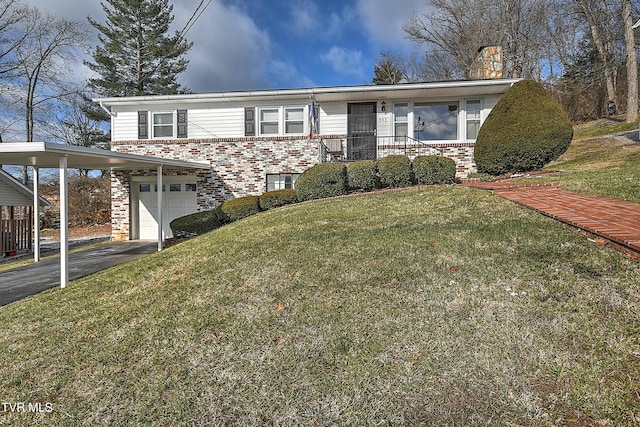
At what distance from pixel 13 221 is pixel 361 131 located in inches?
533

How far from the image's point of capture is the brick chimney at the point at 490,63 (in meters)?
12.9

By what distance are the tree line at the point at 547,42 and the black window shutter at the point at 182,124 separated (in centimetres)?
1674

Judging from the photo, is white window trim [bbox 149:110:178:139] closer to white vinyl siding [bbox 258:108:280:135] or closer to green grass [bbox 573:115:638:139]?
white vinyl siding [bbox 258:108:280:135]

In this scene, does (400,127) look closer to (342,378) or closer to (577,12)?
(342,378)

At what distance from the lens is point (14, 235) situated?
39.8 ft

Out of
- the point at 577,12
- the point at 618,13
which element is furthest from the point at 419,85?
the point at 577,12

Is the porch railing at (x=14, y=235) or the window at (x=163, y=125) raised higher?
the window at (x=163, y=125)

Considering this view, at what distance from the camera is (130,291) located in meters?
4.68

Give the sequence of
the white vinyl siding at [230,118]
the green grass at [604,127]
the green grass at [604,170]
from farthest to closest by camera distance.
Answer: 1. the green grass at [604,127]
2. the white vinyl siding at [230,118]
3. the green grass at [604,170]

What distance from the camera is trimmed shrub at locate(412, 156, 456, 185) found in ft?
30.9

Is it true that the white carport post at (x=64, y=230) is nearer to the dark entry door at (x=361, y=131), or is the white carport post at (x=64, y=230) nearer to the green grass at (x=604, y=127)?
the dark entry door at (x=361, y=131)

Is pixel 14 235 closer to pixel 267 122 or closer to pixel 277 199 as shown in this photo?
pixel 277 199

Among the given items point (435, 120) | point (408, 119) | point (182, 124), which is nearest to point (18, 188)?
point (182, 124)

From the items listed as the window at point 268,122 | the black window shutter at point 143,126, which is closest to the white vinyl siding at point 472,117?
the window at point 268,122
